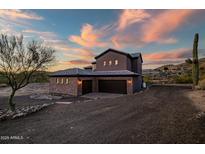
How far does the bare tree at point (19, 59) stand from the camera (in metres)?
6.94

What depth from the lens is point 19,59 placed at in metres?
7.35

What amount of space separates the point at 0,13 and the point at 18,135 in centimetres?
587

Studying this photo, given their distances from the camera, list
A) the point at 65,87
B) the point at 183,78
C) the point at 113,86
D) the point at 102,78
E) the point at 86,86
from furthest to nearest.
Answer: the point at 183,78 → the point at 102,78 → the point at 113,86 → the point at 86,86 → the point at 65,87

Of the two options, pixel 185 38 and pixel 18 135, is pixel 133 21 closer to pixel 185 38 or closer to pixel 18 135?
pixel 185 38

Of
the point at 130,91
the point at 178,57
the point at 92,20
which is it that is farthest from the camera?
the point at 130,91

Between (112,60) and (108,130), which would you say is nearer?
(108,130)

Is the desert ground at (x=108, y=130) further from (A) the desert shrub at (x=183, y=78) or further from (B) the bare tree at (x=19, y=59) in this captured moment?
(A) the desert shrub at (x=183, y=78)

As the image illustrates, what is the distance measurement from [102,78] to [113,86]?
157cm

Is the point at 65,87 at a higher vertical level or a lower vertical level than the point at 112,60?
lower

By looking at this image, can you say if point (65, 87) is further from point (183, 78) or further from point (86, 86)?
point (183, 78)

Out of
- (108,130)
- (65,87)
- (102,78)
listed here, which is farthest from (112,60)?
(108,130)

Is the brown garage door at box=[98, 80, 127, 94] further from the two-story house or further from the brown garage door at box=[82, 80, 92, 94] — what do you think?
the brown garage door at box=[82, 80, 92, 94]
